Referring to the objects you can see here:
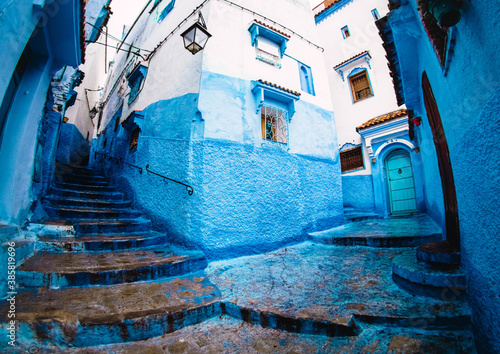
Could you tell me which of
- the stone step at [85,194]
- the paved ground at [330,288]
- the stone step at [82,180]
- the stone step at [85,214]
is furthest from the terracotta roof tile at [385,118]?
the stone step at [82,180]

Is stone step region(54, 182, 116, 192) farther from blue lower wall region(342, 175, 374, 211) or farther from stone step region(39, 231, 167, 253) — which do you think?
blue lower wall region(342, 175, 374, 211)

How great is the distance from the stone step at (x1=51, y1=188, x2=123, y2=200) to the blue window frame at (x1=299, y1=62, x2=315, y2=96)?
7.45 metres

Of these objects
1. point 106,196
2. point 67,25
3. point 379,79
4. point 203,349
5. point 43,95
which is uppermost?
point 379,79

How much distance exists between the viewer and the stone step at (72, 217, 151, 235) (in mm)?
4504

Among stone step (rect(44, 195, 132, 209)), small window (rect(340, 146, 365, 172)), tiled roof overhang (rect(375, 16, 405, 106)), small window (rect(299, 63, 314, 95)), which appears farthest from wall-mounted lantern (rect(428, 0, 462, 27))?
small window (rect(340, 146, 365, 172))

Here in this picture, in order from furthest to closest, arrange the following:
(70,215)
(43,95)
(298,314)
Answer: (70,215)
(43,95)
(298,314)

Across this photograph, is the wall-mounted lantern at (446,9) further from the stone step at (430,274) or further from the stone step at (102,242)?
the stone step at (102,242)

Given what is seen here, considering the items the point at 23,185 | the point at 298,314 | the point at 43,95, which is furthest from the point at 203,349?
the point at 43,95

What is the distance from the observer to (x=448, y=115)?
104 inches

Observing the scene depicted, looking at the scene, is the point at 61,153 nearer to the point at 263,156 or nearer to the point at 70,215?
the point at 70,215

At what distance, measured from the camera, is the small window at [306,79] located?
7870mm

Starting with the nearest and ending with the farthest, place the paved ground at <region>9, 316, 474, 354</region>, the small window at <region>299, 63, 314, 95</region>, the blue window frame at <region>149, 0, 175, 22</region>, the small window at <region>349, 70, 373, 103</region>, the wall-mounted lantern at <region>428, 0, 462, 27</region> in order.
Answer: the wall-mounted lantern at <region>428, 0, 462, 27</region>, the paved ground at <region>9, 316, 474, 354</region>, the small window at <region>299, 63, 314, 95</region>, the blue window frame at <region>149, 0, 175, 22</region>, the small window at <region>349, 70, 373, 103</region>

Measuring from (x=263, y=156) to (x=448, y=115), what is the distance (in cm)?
386

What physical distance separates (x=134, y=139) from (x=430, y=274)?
26.8ft
